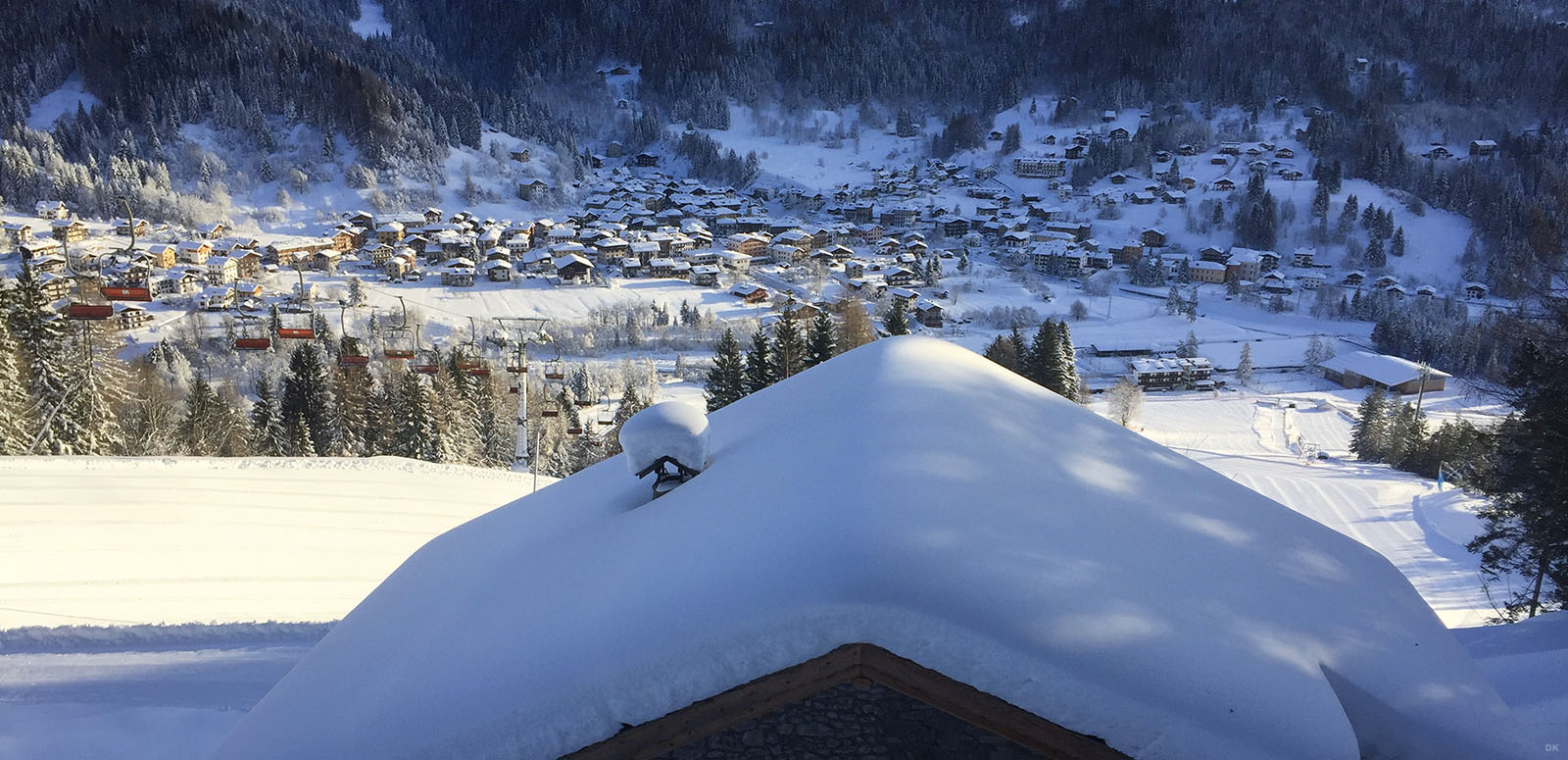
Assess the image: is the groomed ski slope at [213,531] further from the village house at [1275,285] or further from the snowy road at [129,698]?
the village house at [1275,285]


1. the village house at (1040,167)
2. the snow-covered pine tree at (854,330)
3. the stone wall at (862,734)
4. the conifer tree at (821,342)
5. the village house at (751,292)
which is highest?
the village house at (1040,167)

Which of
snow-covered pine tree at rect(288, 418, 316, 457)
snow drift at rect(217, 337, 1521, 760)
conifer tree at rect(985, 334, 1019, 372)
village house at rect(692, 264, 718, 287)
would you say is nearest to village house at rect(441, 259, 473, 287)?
village house at rect(692, 264, 718, 287)

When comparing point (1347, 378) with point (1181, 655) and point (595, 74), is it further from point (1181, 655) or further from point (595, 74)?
point (595, 74)

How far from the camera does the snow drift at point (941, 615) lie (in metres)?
2.23

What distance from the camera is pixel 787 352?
1391 centimetres

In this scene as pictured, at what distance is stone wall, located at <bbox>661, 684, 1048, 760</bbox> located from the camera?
2377 millimetres

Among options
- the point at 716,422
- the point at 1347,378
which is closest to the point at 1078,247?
the point at 1347,378

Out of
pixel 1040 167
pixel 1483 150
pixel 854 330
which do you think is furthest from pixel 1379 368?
pixel 1483 150

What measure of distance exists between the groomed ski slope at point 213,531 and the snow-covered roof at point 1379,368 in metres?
27.0

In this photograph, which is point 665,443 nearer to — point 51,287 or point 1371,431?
point 51,287

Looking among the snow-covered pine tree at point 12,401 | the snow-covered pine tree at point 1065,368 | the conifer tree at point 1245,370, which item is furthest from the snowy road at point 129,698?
the conifer tree at point 1245,370

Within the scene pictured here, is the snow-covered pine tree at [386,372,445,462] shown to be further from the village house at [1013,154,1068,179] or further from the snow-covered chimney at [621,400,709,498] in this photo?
the village house at [1013,154,1068,179]

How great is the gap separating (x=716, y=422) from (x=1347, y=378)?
2929 centimetres

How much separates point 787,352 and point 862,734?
11.6 meters
